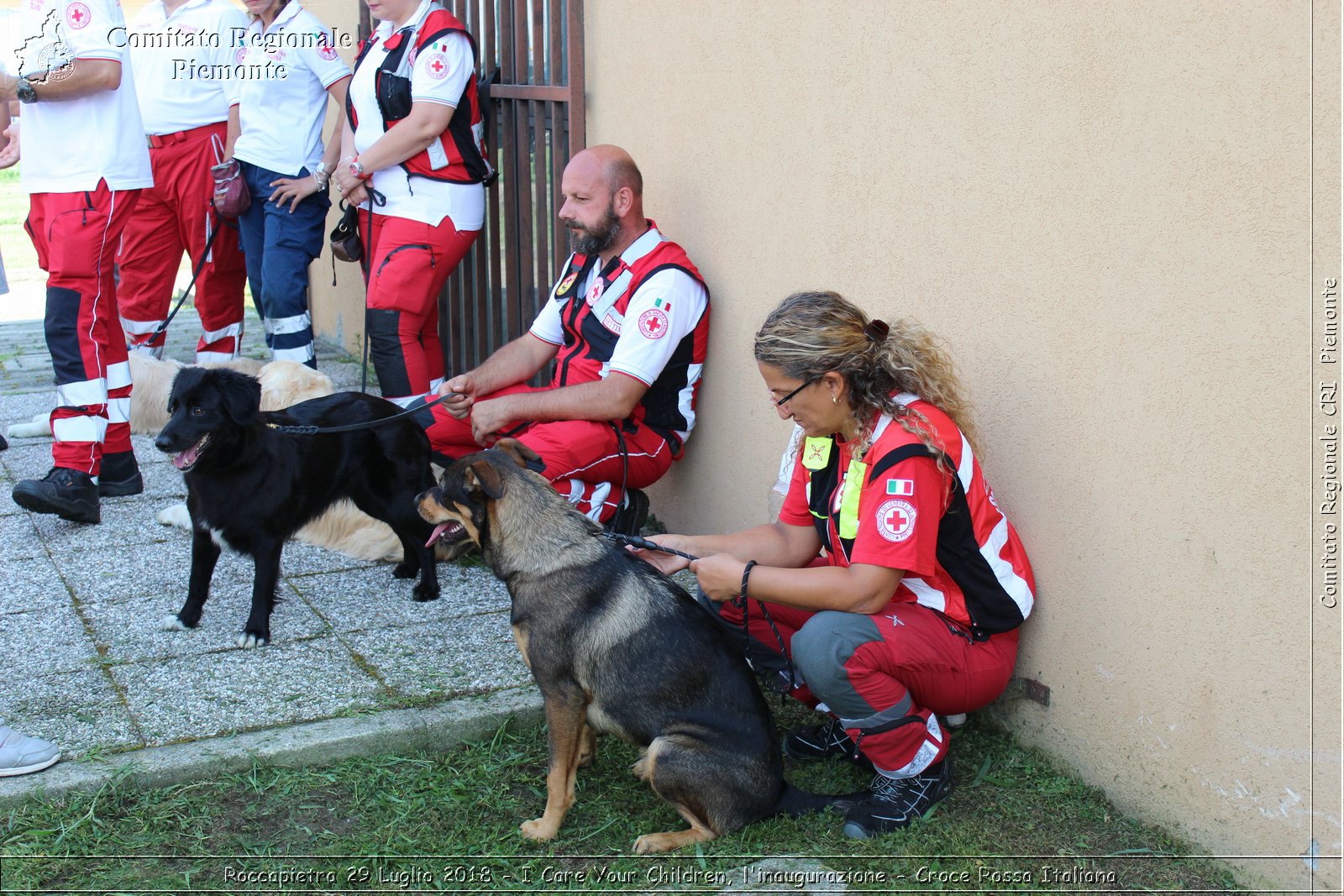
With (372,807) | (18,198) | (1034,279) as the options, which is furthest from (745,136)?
(18,198)

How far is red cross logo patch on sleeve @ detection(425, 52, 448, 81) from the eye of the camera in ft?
17.3

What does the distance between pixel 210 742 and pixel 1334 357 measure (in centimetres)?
307

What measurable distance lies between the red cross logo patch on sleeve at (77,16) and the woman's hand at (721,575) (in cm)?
382

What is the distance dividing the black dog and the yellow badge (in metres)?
1.82

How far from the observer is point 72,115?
4984 mm

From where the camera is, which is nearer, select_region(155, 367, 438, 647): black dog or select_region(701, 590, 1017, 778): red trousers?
select_region(701, 590, 1017, 778): red trousers

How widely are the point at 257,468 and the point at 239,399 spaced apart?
266mm

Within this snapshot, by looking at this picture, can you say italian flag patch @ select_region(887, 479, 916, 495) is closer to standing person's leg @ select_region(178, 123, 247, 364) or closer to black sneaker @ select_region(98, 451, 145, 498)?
black sneaker @ select_region(98, 451, 145, 498)

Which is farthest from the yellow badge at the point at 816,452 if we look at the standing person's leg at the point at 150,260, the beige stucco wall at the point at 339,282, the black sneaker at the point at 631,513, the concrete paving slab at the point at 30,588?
the beige stucco wall at the point at 339,282

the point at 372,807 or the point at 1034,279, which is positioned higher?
the point at 1034,279

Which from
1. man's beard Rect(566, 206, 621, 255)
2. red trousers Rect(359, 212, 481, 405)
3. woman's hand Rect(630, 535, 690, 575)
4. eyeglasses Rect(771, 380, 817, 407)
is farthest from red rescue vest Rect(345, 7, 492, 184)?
eyeglasses Rect(771, 380, 817, 407)

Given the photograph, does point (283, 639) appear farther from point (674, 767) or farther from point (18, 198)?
point (18, 198)

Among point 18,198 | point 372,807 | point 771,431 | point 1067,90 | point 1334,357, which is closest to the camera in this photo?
point 1334,357

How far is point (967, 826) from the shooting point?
2.92m
